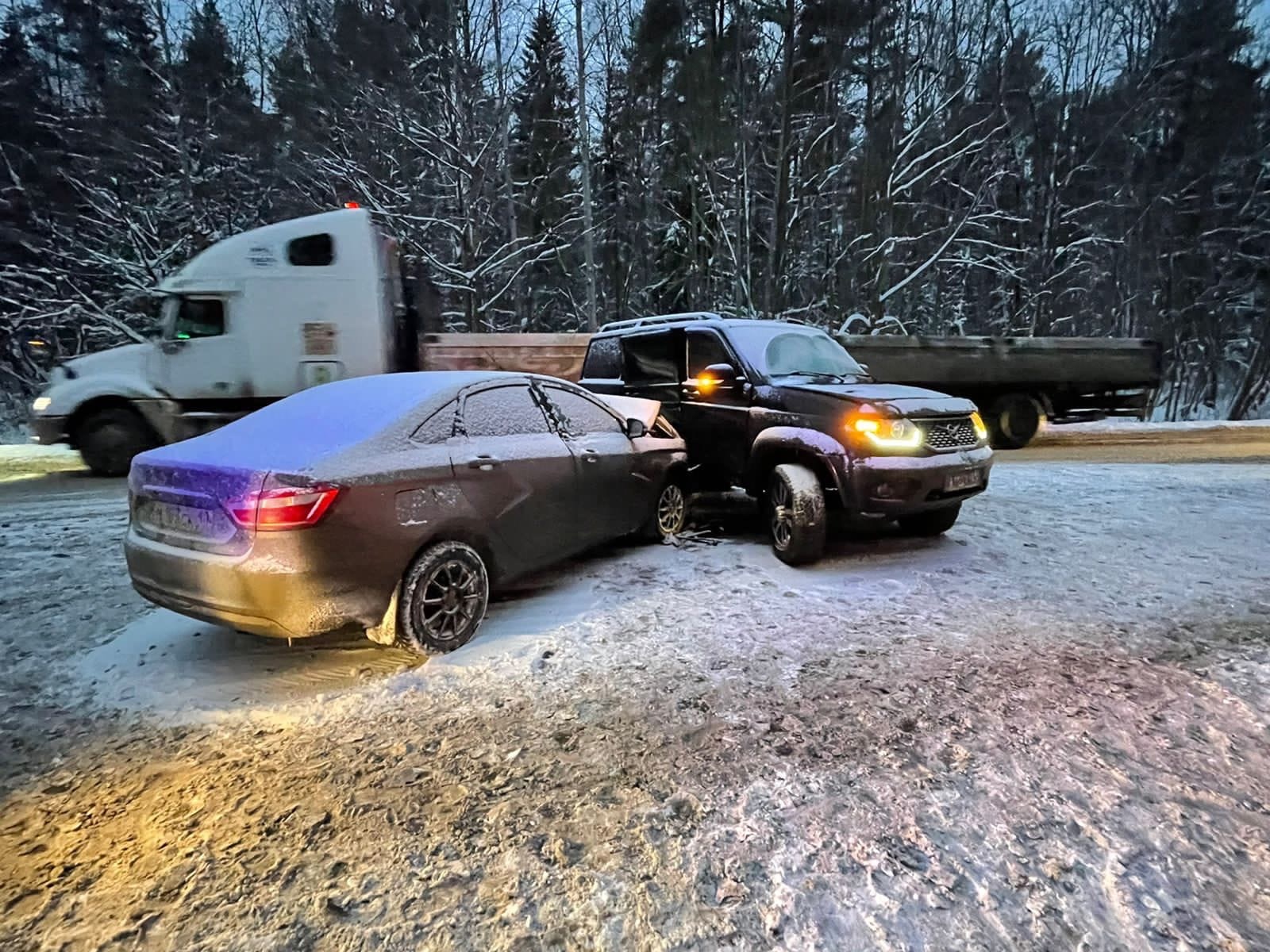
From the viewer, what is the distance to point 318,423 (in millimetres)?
4078

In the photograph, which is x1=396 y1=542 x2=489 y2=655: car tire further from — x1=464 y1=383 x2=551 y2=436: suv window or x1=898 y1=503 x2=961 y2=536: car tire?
x1=898 y1=503 x2=961 y2=536: car tire

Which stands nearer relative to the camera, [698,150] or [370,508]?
[370,508]

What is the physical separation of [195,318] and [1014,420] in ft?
44.6

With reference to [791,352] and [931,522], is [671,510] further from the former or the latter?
[931,522]

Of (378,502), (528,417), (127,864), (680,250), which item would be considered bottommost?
(127,864)

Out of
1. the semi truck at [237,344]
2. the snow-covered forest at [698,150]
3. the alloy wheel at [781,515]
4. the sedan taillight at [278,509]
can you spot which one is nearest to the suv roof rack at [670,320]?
the alloy wheel at [781,515]

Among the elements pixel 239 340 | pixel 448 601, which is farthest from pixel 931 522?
pixel 239 340

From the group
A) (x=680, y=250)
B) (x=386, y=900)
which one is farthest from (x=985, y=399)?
(x=680, y=250)

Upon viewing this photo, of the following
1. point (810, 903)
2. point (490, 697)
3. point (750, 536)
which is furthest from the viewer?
point (750, 536)

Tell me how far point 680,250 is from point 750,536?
68.1ft

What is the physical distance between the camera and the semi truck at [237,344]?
1008cm

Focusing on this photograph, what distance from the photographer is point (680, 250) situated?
1003 inches

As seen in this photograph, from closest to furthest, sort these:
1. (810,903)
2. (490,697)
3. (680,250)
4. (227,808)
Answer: (810,903) → (227,808) → (490,697) → (680,250)

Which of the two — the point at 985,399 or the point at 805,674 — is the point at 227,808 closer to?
the point at 805,674
